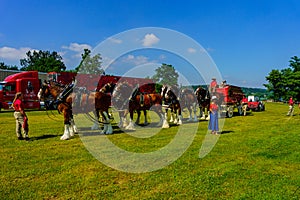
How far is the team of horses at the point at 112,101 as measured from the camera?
10883 mm

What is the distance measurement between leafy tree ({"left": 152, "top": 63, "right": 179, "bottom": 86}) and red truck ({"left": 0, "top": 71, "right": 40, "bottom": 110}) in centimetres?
1609

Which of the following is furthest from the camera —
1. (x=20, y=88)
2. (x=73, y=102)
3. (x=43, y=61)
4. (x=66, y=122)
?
(x=43, y=61)

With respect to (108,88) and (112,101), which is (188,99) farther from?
(108,88)

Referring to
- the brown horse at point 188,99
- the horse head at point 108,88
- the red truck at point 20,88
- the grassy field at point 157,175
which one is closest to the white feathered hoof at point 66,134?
the grassy field at point 157,175

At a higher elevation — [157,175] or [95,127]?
[95,127]

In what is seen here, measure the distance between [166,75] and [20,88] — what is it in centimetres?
1856

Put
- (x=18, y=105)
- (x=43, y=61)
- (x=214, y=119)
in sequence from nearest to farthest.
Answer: (x=18, y=105) → (x=214, y=119) → (x=43, y=61)

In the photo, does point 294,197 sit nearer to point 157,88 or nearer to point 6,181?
point 6,181

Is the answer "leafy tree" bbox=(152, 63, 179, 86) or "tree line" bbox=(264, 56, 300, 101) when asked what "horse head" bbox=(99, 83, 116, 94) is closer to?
"leafy tree" bbox=(152, 63, 179, 86)

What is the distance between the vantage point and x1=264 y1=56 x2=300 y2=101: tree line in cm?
6767

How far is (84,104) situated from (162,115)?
17.1ft

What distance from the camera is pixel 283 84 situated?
70.8 meters

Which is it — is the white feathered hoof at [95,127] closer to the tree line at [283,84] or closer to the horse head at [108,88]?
the horse head at [108,88]

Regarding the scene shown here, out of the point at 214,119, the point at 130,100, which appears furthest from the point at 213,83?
the point at 130,100
